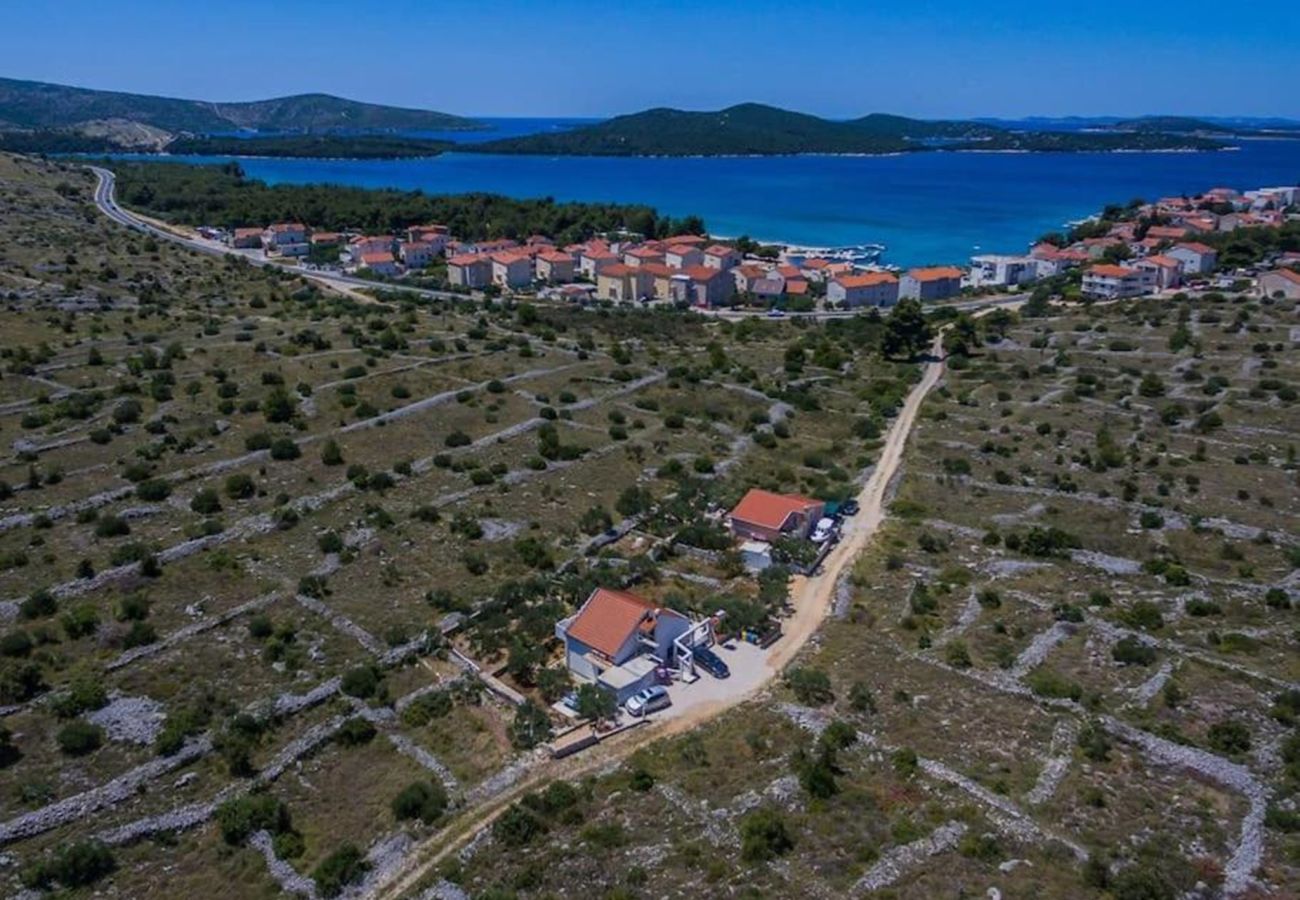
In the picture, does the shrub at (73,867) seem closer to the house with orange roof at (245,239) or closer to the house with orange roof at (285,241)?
the house with orange roof at (285,241)

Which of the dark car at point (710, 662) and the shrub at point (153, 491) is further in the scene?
the shrub at point (153, 491)

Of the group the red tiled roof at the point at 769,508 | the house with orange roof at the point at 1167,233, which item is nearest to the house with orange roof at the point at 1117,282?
the house with orange roof at the point at 1167,233

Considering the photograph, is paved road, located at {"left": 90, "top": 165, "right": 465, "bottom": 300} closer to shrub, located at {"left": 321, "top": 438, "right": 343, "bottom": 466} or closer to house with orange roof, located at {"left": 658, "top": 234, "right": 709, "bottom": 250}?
house with orange roof, located at {"left": 658, "top": 234, "right": 709, "bottom": 250}

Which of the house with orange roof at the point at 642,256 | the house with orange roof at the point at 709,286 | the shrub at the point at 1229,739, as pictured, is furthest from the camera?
the house with orange roof at the point at 642,256

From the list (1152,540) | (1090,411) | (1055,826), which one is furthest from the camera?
(1090,411)

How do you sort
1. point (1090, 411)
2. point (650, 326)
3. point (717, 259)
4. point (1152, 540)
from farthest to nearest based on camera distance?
point (717, 259) < point (650, 326) < point (1090, 411) < point (1152, 540)

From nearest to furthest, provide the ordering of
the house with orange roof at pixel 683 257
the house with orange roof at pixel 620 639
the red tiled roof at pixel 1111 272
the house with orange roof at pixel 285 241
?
the house with orange roof at pixel 620 639, the red tiled roof at pixel 1111 272, the house with orange roof at pixel 683 257, the house with orange roof at pixel 285 241

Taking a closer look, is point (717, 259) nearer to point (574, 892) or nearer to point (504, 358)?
point (504, 358)

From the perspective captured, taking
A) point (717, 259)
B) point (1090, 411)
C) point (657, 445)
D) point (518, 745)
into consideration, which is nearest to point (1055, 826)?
point (518, 745)
